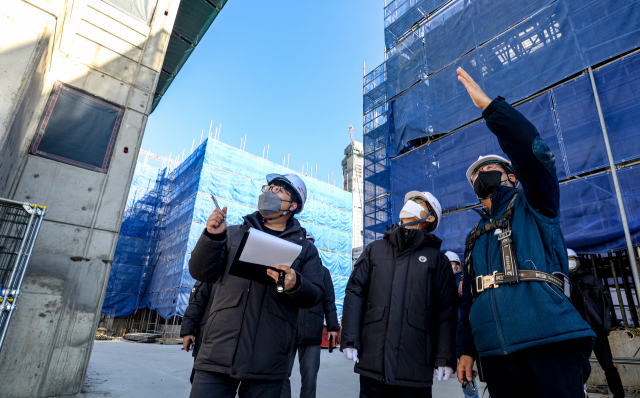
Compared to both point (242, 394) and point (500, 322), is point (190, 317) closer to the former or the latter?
point (242, 394)

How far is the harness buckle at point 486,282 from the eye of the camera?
1708mm

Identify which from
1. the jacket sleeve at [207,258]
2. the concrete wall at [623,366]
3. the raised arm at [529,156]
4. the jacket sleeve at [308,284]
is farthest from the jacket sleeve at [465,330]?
the concrete wall at [623,366]

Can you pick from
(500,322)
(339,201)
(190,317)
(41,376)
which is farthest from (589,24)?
(339,201)

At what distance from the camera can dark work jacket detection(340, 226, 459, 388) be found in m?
1.97

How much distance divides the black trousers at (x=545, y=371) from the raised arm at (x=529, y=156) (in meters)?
0.64

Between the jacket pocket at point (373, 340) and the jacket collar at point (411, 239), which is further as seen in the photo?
the jacket collar at point (411, 239)

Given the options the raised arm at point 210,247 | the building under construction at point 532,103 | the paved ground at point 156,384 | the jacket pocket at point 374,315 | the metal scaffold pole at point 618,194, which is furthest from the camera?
the building under construction at point 532,103

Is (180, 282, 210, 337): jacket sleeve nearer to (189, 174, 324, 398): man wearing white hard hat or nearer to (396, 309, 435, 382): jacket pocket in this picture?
(189, 174, 324, 398): man wearing white hard hat

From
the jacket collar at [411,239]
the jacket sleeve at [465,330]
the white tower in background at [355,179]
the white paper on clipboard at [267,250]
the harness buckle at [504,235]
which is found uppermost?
the white tower in background at [355,179]

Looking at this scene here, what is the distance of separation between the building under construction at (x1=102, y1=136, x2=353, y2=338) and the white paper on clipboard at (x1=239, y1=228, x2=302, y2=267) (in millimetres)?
17105

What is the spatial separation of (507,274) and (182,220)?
20.0 meters

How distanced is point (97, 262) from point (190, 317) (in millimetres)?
2285

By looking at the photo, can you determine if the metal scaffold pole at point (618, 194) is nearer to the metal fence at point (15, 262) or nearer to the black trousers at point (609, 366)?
the black trousers at point (609, 366)

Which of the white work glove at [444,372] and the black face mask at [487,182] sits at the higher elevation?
the black face mask at [487,182]
